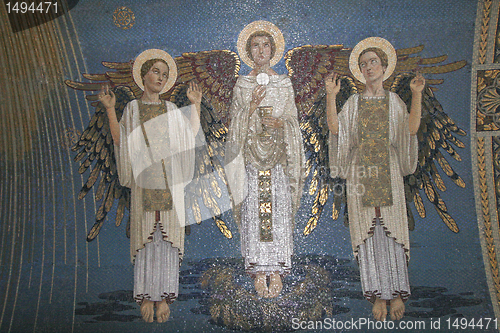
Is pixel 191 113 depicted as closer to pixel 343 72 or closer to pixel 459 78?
pixel 343 72

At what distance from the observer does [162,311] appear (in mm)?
5680

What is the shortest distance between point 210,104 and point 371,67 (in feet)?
6.01

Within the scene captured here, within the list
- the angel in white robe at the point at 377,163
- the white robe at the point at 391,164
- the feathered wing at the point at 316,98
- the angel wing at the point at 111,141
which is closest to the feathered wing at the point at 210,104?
the angel wing at the point at 111,141

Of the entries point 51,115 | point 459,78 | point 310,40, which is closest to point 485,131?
point 459,78

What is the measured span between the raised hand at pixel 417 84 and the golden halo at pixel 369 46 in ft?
0.86

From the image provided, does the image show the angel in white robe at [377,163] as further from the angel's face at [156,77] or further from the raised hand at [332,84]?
the angel's face at [156,77]

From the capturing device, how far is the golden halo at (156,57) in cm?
600

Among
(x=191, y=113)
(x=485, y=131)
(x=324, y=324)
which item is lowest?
(x=324, y=324)

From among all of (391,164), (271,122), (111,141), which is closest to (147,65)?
(111,141)

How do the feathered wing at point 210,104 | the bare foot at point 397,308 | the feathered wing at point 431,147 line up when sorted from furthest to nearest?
the feathered wing at point 210,104
the feathered wing at point 431,147
the bare foot at point 397,308

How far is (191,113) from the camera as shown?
597cm

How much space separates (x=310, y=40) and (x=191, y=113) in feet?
5.13

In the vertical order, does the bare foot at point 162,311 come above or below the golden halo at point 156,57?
below

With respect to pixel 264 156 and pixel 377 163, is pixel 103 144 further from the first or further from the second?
pixel 377 163
